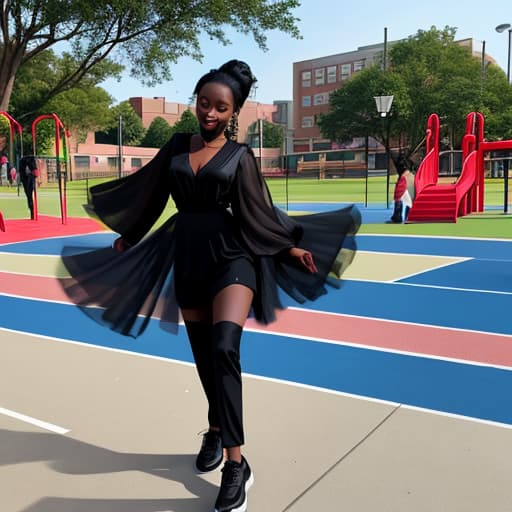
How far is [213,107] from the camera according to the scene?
3064mm

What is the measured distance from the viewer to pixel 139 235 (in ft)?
11.2

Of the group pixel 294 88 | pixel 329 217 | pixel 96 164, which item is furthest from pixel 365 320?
pixel 294 88

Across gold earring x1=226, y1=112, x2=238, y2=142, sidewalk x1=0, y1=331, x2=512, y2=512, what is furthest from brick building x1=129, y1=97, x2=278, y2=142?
sidewalk x1=0, y1=331, x2=512, y2=512

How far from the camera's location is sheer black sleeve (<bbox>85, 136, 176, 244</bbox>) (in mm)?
3223

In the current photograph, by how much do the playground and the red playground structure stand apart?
10525 millimetres

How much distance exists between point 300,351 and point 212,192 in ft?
8.55

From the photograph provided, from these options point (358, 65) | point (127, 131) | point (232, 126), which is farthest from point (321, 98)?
point (232, 126)

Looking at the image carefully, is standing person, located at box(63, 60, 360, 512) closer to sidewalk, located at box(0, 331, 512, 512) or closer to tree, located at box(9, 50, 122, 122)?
sidewalk, located at box(0, 331, 512, 512)

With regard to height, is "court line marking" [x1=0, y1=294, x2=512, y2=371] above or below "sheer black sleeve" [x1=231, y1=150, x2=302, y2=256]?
below

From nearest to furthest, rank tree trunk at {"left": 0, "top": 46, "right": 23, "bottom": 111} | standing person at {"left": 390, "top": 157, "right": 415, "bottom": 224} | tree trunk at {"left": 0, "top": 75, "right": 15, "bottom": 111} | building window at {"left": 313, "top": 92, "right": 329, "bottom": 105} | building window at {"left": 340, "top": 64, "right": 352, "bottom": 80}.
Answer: standing person at {"left": 390, "top": 157, "right": 415, "bottom": 224} < tree trunk at {"left": 0, "top": 46, "right": 23, "bottom": 111} < tree trunk at {"left": 0, "top": 75, "right": 15, "bottom": 111} < building window at {"left": 340, "top": 64, "right": 352, "bottom": 80} < building window at {"left": 313, "top": 92, "right": 329, "bottom": 105}

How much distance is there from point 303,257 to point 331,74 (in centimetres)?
9839

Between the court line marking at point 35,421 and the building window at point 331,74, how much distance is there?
97.6 meters

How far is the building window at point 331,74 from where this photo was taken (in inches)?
3814

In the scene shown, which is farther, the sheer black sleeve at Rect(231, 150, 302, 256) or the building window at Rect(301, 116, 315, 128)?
the building window at Rect(301, 116, 315, 128)
